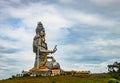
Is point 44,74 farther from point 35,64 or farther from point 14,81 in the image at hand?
point 14,81

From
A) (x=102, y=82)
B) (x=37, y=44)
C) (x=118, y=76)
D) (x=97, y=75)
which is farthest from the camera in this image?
(x=37, y=44)

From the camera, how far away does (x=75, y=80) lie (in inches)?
2574

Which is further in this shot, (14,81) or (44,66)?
(44,66)

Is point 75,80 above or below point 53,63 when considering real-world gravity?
below

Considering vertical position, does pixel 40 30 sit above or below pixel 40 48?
above

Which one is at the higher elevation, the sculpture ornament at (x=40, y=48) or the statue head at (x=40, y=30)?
the statue head at (x=40, y=30)

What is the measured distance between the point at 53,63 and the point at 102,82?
60.2 ft

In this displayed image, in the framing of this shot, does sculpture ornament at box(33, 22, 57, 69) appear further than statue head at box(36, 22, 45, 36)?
Result: No

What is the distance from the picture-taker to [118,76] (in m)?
67.0

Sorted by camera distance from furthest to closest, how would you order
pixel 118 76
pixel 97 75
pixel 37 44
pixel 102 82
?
pixel 37 44, pixel 97 75, pixel 118 76, pixel 102 82

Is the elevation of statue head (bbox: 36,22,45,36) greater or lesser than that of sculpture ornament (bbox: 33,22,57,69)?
greater

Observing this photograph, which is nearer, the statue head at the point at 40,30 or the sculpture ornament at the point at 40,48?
the sculpture ornament at the point at 40,48

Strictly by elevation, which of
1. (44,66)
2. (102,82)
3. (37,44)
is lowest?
(102,82)

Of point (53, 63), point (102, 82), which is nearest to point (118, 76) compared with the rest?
point (102, 82)
